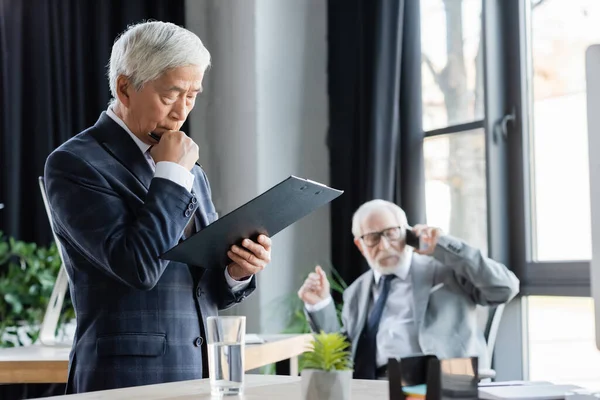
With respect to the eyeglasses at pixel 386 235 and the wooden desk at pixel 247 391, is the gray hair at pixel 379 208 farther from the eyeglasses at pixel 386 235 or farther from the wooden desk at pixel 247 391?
the wooden desk at pixel 247 391

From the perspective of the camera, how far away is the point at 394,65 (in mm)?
4398

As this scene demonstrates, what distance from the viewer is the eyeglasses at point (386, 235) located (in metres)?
3.69

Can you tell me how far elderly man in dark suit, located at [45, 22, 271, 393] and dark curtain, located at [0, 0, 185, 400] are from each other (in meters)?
3.19

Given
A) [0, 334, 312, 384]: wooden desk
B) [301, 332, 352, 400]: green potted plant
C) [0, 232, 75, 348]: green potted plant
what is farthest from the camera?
[0, 232, 75, 348]: green potted plant

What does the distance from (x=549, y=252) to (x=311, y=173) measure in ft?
5.05

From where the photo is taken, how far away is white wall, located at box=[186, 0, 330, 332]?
475 centimetres

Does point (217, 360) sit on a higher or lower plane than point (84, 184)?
lower

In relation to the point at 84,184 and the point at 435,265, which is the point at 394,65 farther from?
the point at 84,184

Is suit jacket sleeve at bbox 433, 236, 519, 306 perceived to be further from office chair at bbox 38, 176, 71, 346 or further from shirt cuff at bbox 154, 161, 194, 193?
shirt cuff at bbox 154, 161, 194, 193

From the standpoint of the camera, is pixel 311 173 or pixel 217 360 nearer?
pixel 217 360

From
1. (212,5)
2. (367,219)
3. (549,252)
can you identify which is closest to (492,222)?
(549,252)

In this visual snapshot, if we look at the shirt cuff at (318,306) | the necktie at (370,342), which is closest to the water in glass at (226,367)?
the necktie at (370,342)

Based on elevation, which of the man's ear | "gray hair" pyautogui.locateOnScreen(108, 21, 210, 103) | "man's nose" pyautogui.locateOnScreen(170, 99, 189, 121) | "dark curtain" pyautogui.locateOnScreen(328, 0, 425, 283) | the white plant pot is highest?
"dark curtain" pyautogui.locateOnScreen(328, 0, 425, 283)

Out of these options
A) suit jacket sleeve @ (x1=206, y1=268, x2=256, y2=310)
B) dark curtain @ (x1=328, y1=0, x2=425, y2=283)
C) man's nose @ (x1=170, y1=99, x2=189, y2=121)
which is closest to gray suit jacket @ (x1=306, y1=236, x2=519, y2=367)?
dark curtain @ (x1=328, y1=0, x2=425, y2=283)
